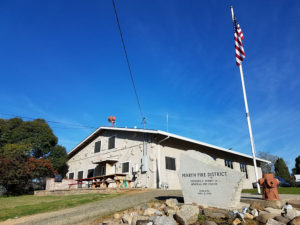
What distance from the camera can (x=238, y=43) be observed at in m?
9.51

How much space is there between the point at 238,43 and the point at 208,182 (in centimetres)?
626

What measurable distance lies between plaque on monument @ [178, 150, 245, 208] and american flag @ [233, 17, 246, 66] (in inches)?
195

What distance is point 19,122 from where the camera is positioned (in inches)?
899

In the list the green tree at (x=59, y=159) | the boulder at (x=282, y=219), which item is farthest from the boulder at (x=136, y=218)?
the green tree at (x=59, y=159)

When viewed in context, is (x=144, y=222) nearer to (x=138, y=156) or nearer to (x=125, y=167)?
(x=138, y=156)

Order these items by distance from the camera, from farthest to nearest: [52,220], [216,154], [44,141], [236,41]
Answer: [44,141]
[216,154]
[236,41]
[52,220]

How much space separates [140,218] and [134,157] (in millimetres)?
10951

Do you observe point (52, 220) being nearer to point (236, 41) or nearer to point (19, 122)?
point (236, 41)

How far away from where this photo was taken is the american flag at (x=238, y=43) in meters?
9.38

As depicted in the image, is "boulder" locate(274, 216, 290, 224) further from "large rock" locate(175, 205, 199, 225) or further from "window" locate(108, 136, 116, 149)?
"window" locate(108, 136, 116, 149)

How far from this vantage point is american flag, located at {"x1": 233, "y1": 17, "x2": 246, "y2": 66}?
9.38 m

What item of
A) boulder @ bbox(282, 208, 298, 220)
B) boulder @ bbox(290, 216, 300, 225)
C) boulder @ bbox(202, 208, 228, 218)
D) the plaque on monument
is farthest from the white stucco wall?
boulder @ bbox(290, 216, 300, 225)

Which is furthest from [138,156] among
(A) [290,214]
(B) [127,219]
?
(A) [290,214]

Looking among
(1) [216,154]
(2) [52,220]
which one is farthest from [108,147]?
(2) [52,220]
